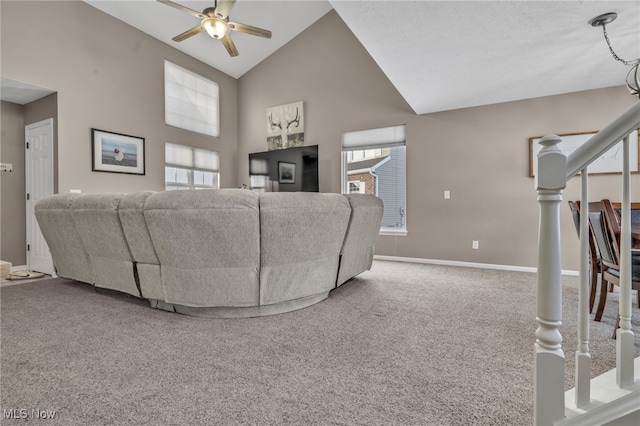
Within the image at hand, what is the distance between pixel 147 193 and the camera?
2148mm

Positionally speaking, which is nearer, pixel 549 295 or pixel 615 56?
pixel 549 295

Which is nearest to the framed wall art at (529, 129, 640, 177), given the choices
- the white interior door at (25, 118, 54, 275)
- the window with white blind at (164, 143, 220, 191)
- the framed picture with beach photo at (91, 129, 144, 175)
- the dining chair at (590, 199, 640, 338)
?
the dining chair at (590, 199, 640, 338)

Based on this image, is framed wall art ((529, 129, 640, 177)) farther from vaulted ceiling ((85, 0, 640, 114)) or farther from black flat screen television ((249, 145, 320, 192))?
black flat screen television ((249, 145, 320, 192))

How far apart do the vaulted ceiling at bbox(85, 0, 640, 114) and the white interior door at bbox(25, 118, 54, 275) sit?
6.20 ft

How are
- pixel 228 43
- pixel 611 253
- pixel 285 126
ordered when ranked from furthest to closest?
pixel 285 126, pixel 228 43, pixel 611 253

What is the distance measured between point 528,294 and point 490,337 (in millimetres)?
1313

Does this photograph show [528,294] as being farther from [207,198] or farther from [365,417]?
[207,198]

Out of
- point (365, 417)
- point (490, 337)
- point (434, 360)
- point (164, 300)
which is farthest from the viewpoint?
point (164, 300)

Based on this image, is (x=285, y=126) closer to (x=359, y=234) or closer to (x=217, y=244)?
(x=359, y=234)

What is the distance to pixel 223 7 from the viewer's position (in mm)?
3182

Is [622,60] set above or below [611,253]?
above

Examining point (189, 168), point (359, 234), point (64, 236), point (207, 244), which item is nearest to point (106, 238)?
point (64, 236)

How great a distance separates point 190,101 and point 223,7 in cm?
277

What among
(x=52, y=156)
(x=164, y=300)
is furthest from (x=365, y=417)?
(x=52, y=156)
